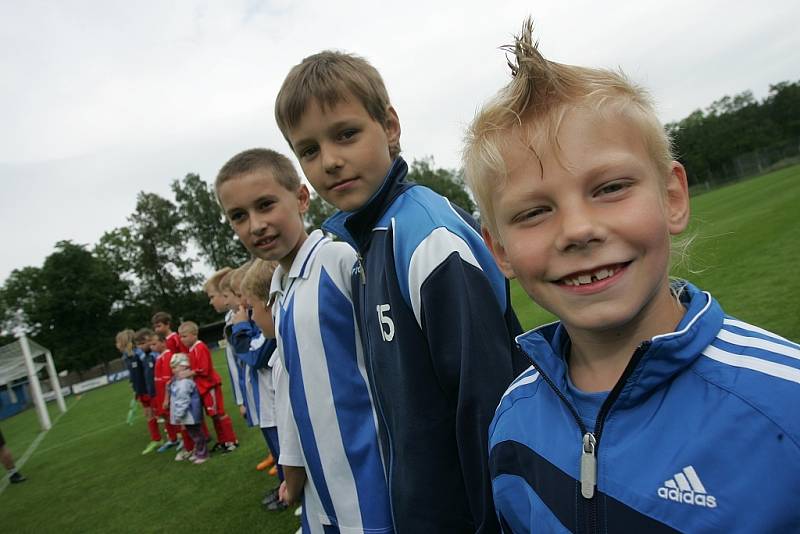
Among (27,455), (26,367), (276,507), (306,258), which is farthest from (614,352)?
(26,367)

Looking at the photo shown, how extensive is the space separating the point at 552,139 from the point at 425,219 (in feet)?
1.78

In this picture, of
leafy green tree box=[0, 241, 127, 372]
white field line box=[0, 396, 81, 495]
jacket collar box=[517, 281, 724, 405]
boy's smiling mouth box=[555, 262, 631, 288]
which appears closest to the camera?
jacket collar box=[517, 281, 724, 405]

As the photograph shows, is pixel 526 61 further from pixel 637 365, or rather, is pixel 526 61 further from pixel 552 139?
pixel 637 365

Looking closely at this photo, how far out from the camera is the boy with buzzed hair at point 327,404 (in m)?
1.99

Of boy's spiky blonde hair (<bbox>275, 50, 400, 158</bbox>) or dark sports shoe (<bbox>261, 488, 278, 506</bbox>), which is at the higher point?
boy's spiky blonde hair (<bbox>275, 50, 400, 158</bbox>)

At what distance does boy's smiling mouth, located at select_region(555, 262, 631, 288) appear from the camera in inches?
44.4

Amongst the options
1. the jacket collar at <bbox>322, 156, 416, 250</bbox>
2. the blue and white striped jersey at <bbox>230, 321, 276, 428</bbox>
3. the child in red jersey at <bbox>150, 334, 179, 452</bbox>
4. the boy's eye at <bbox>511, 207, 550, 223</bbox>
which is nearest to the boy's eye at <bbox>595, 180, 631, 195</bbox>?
the boy's eye at <bbox>511, 207, 550, 223</bbox>

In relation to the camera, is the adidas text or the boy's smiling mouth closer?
the adidas text

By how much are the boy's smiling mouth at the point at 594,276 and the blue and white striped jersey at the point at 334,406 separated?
1.13 m

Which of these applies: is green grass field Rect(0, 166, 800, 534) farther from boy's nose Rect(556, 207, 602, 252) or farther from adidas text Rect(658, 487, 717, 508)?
adidas text Rect(658, 487, 717, 508)

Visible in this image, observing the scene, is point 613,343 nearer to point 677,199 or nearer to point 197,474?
point 677,199

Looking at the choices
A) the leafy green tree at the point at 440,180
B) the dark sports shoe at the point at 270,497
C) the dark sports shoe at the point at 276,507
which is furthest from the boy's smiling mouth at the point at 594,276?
the leafy green tree at the point at 440,180

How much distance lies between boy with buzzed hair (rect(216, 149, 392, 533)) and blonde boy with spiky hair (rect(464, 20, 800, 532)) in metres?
0.78

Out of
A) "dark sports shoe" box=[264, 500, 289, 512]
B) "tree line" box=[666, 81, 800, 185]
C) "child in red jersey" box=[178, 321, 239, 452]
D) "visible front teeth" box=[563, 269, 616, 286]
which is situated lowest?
"dark sports shoe" box=[264, 500, 289, 512]
